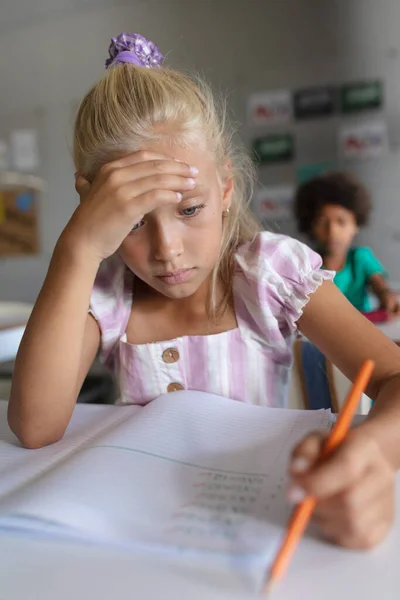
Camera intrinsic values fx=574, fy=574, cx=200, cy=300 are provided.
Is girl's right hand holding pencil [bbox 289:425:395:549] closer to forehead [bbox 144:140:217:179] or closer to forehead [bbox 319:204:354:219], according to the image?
forehead [bbox 144:140:217:179]

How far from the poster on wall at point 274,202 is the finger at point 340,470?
2.42 metres

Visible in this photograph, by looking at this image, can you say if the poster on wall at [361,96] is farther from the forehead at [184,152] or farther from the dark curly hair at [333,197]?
the forehead at [184,152]

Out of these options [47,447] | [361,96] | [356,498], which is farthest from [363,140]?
[356,498]

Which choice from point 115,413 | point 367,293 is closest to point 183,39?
point 367,293

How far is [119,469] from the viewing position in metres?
→ 0.44

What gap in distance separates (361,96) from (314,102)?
0.21m

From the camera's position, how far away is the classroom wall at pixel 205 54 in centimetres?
→ 253

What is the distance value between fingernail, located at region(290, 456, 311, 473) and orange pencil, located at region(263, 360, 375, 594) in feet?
0.05

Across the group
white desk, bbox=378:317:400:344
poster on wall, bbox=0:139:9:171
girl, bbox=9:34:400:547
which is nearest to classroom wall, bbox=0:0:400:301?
poster on wall, bbox=0:139:9:171

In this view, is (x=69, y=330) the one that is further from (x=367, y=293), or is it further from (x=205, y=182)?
(x=367, y=293)

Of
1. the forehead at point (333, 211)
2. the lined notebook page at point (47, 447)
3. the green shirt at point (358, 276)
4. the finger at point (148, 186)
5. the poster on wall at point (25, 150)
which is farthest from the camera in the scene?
the poster on wall at point (25, 150)

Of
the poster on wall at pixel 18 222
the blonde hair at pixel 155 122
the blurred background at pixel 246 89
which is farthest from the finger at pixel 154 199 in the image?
the poster on wall at pixel 18 222

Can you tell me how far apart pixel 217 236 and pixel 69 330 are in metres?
0.22

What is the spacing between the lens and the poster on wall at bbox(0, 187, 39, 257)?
3.13 m
